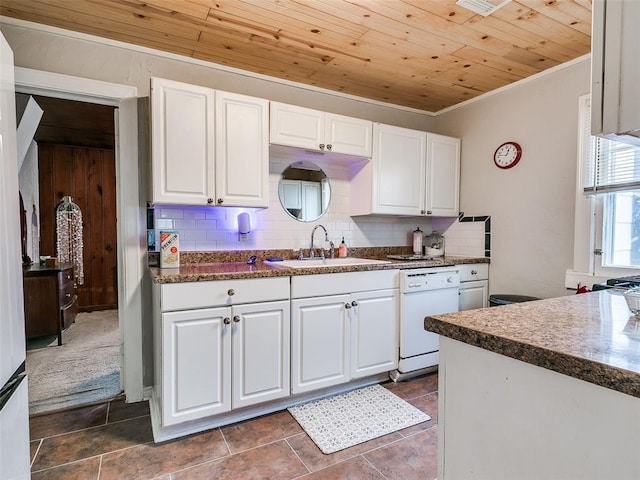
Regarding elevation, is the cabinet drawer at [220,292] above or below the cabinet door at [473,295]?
above

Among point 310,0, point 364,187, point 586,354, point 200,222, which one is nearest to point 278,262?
point 200,222

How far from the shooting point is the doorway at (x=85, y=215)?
3.32 m

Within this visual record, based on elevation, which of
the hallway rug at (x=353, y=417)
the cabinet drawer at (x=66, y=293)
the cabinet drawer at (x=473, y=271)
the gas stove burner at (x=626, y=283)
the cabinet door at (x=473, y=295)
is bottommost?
the hallway rug at (x=353, y=417)

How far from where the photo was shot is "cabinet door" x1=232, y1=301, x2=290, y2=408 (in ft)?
6.82

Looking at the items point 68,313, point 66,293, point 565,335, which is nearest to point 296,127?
point 565,335

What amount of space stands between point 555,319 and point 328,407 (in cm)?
175

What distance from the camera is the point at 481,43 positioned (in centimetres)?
229

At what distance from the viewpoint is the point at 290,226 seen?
2951 mm

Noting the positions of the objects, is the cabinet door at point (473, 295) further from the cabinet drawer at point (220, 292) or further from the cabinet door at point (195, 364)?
the cabinet door at point (195, 364)

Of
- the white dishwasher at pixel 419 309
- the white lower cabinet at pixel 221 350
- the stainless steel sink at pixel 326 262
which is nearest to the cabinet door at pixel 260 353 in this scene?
the white lower cabinet at pixel 221 350

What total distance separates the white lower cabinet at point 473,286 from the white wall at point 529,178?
0.26 ft

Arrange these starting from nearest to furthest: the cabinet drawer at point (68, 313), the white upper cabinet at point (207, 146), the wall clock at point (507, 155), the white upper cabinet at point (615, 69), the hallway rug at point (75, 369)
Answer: the white upper cabinet at point (615, 69) < the white upper cabinet at point (207, 146) < the hallway rug at point (75, 369) < the wall clock at point (507, 155) < the cabinet drawer at point (68, 313)

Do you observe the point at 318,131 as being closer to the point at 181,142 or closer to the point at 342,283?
the point at 181,142

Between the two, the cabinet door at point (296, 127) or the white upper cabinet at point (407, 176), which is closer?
the cabinet door at point (296, 127)
